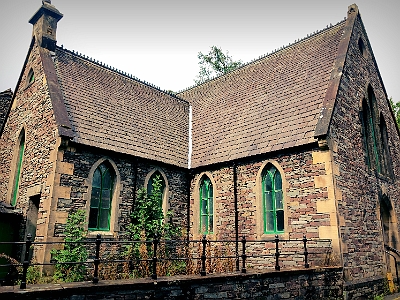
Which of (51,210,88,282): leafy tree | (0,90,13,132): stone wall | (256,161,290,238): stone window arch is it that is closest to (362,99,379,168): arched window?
(256,161,290,238): stone window arch

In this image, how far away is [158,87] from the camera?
1995 centimetres

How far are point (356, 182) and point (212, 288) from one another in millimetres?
7429

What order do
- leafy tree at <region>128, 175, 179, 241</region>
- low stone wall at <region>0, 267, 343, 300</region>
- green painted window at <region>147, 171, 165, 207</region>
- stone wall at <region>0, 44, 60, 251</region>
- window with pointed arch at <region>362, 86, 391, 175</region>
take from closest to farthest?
1. low stone wall at <region>0, 267, 343, 300</region>
2. stone wall at <region>0, 44, 60, 251</region>
3. leafy tree at <region>128, 175, 179, 241</region>
4. green painted window at <region>147, 171, 165, 207</region>
5. window with pointed arch at <region>362, 86, 391, 175</region>

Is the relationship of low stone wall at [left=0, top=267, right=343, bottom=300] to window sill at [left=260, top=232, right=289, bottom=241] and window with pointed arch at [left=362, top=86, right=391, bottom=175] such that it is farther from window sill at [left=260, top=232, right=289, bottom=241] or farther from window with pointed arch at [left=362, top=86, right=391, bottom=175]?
window with pointed arch at [left=362, top=86, right=391, bottom=175]

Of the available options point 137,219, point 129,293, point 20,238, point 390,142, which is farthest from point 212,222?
point 390,142

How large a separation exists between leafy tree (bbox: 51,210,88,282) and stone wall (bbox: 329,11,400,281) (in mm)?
8058

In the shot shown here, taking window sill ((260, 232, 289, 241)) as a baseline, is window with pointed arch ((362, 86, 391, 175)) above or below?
above

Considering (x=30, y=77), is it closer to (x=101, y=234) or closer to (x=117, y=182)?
(x=117, y=182)

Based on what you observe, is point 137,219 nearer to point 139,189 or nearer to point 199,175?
point 139,189

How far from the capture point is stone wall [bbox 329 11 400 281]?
11234 mm

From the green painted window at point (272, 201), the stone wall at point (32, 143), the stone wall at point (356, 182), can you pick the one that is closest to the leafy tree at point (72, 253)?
the stone wall at point (32, 143)

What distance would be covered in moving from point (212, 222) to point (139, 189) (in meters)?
3.45

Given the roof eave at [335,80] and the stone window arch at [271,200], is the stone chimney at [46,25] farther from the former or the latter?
the roof eave at [335,80]

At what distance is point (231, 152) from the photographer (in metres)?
14.1
